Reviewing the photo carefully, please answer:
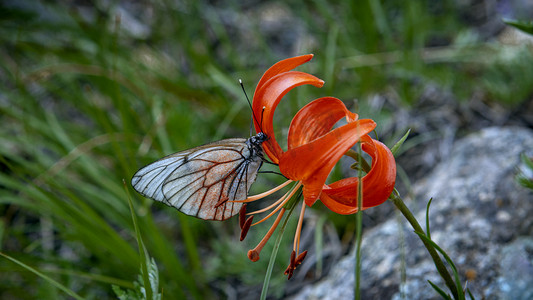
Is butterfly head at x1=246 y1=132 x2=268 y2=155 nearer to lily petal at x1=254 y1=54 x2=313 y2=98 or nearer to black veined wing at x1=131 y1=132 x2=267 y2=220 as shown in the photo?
black veined wing at x1=131 y1=132 x2=267 y2=220

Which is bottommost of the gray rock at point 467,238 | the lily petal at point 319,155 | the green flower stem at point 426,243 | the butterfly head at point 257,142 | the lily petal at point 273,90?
the gray rock at point 467,238

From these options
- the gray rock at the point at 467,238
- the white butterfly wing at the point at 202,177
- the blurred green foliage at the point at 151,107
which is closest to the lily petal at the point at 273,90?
the white butterfly wing at the point at 202,177

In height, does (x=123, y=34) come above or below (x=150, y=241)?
above

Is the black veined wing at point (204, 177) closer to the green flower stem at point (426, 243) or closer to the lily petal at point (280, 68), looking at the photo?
the lily petal at point (280, 68)

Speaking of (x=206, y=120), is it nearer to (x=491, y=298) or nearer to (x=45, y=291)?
(x=45, y=291)

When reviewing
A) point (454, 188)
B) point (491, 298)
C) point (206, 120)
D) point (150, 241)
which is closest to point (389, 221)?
point (454, 188)

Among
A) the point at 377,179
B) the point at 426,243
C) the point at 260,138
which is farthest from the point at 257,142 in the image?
the point at 426,243

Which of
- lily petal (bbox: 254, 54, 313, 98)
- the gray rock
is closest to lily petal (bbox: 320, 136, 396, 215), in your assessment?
lily petal (bbox: 254, 54, 313, 98)
